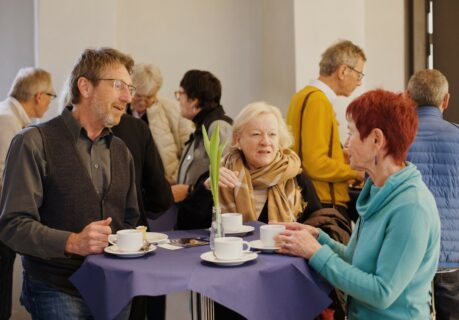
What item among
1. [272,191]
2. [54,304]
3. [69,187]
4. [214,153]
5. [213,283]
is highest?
[214,153]

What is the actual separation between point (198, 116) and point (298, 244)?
2.01 metres

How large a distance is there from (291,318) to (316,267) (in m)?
0.18

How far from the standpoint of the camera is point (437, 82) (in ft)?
10.3

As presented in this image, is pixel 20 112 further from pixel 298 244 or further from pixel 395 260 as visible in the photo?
pixel 395 260

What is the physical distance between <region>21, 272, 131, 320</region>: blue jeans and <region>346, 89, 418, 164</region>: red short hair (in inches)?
46.5

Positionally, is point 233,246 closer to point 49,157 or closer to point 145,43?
point 49,157

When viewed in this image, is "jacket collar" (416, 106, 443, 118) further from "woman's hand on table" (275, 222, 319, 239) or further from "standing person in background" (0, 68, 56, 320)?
"standing person in background" (0, 68, 56, 320)

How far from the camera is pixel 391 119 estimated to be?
6.30ft

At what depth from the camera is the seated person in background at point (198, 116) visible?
12.1 feet

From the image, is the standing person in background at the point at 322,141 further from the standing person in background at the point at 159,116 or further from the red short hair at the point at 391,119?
the red short hair at the point at 391,119

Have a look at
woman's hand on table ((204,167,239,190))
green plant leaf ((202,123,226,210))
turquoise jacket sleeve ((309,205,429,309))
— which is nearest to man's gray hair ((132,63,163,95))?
woman's hand on table ((204,167,239,190))

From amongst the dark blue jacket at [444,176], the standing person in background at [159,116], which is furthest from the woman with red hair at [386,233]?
the standing person in background at [159,116]

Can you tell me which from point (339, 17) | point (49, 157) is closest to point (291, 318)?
point (49, 157)

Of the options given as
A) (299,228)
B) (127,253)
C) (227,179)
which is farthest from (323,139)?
(127,253)
